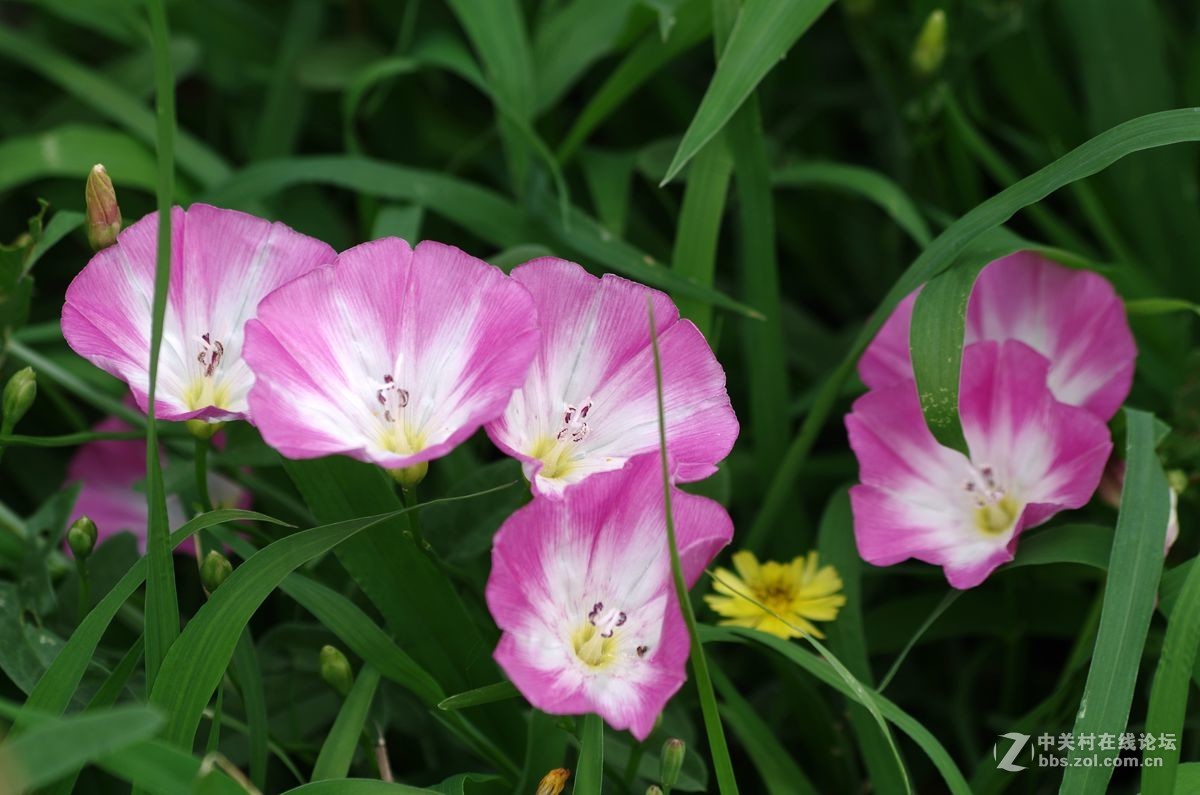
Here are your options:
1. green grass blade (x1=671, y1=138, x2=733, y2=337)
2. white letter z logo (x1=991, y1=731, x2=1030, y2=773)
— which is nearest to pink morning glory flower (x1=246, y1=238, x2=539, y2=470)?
green grass blade (x1=671, y1=138, x2=733, y2=337)

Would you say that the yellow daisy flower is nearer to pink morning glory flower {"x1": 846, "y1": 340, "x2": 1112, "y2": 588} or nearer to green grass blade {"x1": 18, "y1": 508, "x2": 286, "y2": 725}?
pink morning glory flower {"x1": 846, "y1": 340, "x2": 1112, "y2": 588}

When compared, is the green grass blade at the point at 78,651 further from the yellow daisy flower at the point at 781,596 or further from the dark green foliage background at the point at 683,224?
the yellow daisy flower at the point at 781,596

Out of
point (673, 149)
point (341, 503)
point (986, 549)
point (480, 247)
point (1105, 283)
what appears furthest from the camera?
point (480, 247)

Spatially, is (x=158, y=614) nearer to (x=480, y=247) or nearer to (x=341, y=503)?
(x=341, y=503)

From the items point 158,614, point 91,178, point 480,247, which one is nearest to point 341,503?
point 158,614

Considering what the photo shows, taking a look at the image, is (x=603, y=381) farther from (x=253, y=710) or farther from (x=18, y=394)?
(x=18, y=394)

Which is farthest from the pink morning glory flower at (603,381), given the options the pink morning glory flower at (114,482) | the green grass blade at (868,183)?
the pink morning glory flower at (114,482)
